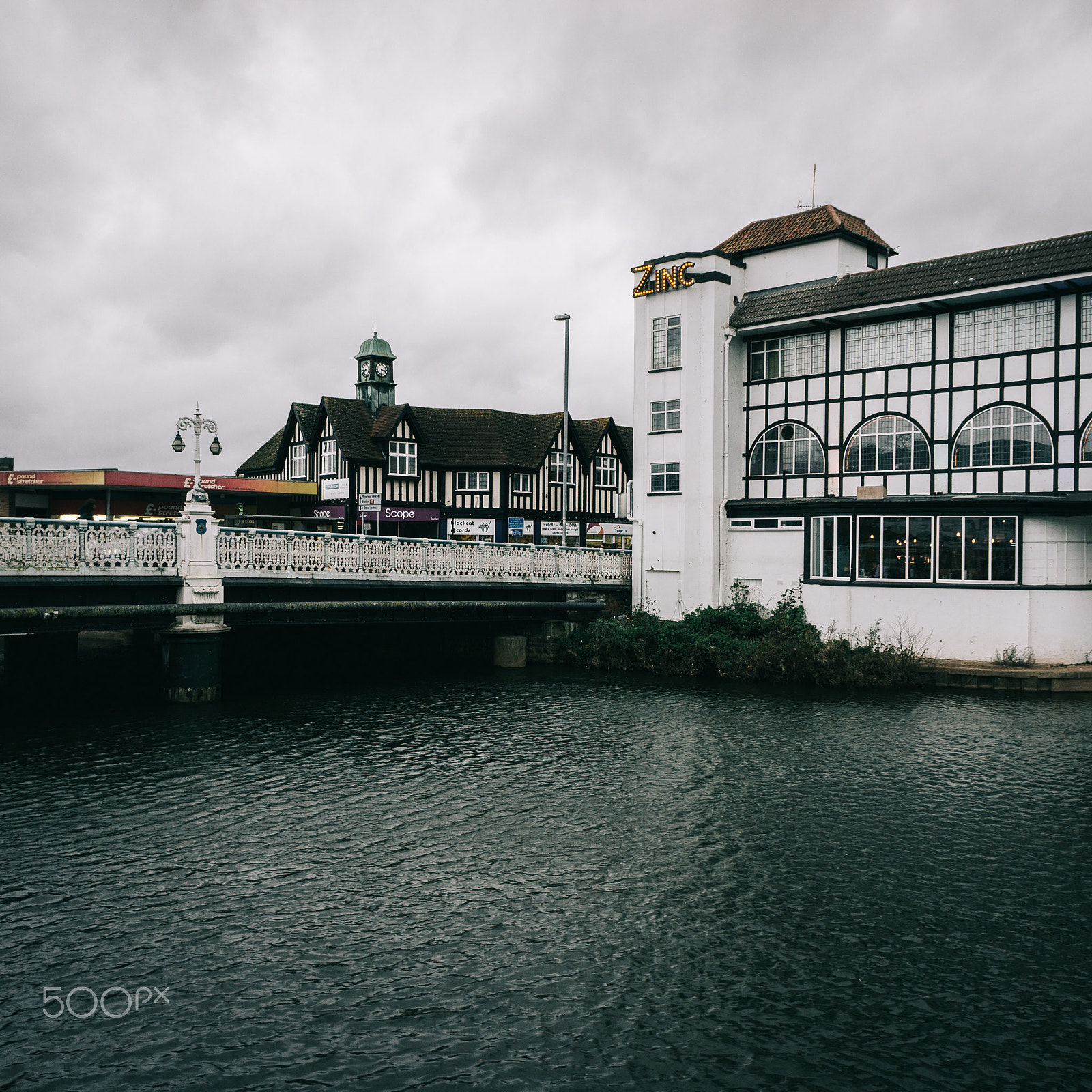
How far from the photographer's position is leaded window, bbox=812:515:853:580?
32.1 m

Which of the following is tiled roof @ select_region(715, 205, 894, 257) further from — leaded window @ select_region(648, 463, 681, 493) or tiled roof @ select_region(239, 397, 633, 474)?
tiled roof @ select_region(239, 397, 633, 474)

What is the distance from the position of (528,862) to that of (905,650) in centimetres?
1935

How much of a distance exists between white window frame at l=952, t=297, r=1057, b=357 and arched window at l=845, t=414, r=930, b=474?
9.37 feet

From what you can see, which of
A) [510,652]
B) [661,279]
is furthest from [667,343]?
[510,652]

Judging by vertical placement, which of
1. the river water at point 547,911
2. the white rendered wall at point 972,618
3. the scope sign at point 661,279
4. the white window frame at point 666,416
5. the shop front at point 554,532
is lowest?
the river water at point 547,911

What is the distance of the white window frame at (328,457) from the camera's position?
59.5 meters

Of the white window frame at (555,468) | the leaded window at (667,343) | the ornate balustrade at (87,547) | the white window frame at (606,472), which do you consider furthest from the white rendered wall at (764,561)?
the white window frame at (606,472)

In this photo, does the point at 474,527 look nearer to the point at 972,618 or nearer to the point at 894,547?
the point at 894,547

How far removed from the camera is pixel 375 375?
68562mm

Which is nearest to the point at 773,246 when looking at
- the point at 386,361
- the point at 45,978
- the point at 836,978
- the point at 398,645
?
the point at 398,645

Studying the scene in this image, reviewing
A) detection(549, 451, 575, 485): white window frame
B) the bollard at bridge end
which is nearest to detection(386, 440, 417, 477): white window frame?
detection(549, 451, 575, 485): white window frame

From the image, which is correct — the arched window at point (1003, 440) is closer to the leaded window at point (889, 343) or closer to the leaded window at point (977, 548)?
the leaded window at point (977, 548)

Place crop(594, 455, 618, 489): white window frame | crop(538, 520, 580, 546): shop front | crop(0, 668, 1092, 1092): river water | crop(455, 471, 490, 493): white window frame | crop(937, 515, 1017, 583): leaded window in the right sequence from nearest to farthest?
1. crop(0, 668, 1092, 1092): river water
2. crop(937, 515, 1017, 583): leaded window
3. crop(455, 471, 490, 493): white window frame
4. crop(538, 520, 580, 546): shop front
5. crop(594, 455, 618, 489): white window frame

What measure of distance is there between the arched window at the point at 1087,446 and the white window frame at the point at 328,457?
41.7m
